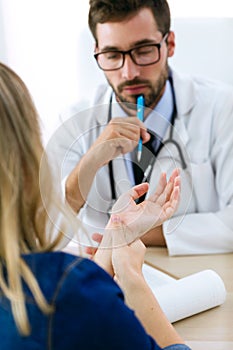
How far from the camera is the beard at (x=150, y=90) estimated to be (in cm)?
124

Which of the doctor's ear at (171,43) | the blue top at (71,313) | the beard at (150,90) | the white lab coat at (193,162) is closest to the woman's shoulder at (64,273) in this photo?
the blue top at (71,313)

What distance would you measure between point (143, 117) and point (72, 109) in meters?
0.28

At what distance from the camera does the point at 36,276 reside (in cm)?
48

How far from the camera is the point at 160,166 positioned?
38.4 inches

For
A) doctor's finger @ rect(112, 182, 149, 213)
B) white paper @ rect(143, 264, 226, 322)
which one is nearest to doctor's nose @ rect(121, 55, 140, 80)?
doctor's finger @ rect(112, 182, 149, 213)

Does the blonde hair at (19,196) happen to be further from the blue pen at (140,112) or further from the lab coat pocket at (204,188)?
the lab coat pocket at (204,188)

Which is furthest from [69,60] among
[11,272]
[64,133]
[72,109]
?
[11,272]

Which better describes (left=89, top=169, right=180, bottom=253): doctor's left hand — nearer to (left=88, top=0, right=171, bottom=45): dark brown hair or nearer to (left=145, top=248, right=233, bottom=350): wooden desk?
(left=145, top=248, right=233, bottom=350): wooden desk

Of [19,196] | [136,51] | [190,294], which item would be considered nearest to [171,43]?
[136,51]

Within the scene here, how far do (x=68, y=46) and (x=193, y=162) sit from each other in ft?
1.29

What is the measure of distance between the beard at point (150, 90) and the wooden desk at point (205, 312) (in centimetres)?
35

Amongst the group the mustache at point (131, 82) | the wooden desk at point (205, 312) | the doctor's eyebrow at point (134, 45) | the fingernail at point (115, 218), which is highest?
the doctor's eyebrow at point (134, 45)

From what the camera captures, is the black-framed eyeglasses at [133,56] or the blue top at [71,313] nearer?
the blue top at [71,313]

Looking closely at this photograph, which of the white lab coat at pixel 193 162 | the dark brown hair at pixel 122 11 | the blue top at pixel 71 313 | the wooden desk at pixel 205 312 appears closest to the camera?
the blue top at pixel 71 313
